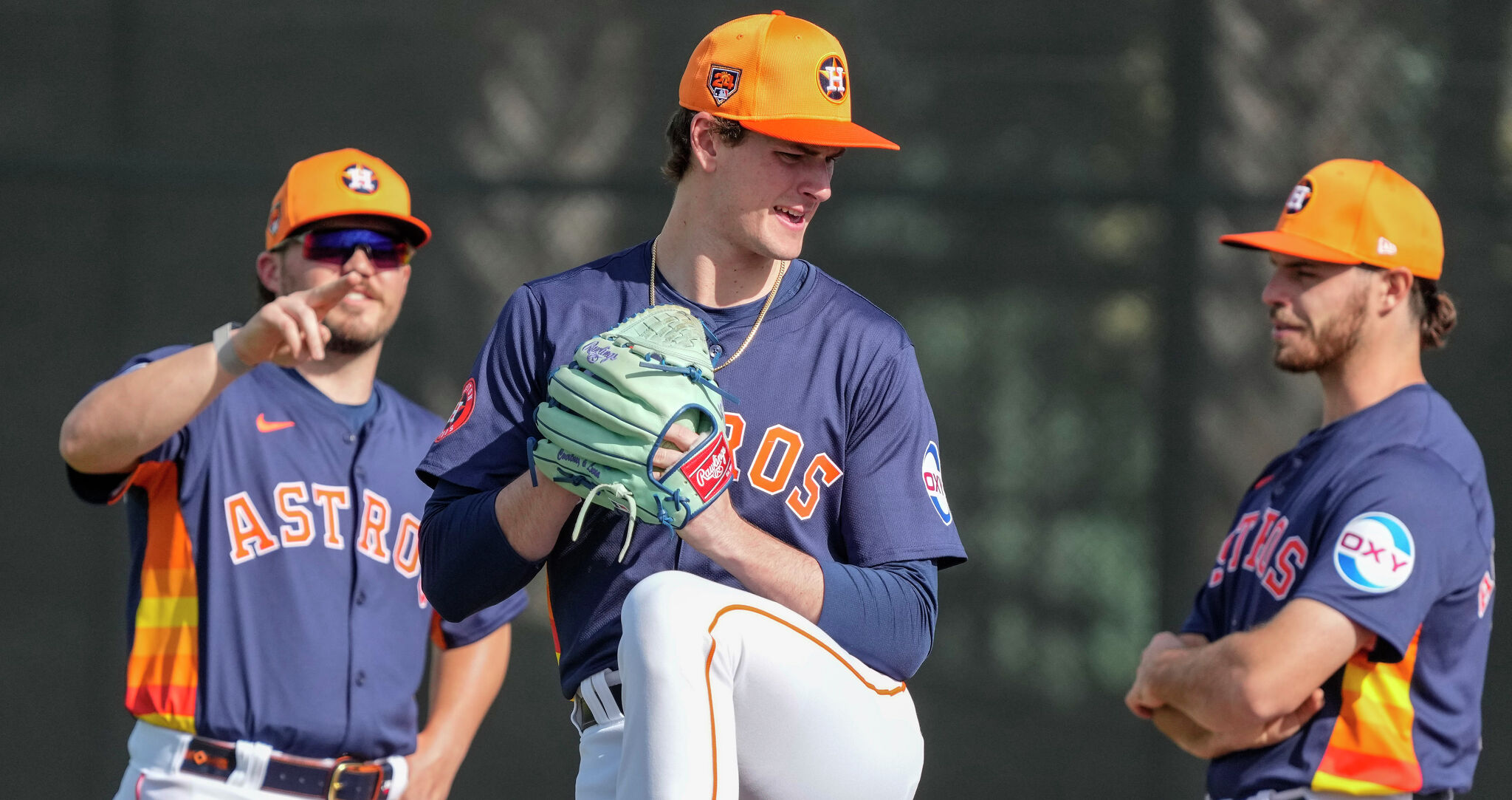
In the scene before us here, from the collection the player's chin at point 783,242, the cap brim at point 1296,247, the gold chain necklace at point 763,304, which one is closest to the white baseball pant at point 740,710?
the gold chain necklace at point 763,304

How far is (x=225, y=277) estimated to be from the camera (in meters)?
3.94

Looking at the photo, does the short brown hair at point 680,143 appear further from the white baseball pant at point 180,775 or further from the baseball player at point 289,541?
the white baseball pant at point 180,775

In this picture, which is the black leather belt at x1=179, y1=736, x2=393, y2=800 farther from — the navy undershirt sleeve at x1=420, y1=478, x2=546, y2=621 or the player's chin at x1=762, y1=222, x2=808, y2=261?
the player's chin at x1=762, y1=222, x2=808, y2=261

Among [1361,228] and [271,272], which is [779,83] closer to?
[1361,228]

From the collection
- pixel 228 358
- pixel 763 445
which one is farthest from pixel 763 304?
pixel 228 358

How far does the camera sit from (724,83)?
6.90 feet

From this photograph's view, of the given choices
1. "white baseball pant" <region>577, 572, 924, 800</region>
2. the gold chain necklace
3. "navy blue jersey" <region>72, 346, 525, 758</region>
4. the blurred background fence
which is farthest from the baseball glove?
the blurred background fence

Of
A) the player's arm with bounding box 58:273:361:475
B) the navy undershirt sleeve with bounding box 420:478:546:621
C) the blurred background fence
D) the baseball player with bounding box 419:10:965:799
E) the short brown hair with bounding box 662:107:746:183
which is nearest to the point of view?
the baseball player with bounding box 419:10:965:799

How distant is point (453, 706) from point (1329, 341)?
1.90m

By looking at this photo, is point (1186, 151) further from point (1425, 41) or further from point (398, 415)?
point (398, 415)

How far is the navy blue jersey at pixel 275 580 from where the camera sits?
2.73 m

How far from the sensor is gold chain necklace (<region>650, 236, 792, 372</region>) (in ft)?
6.83

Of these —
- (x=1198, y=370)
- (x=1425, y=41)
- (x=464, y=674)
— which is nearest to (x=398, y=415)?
(x=464, y=674)

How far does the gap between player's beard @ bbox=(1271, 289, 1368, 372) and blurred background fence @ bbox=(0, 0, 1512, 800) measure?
1318 millimetres
